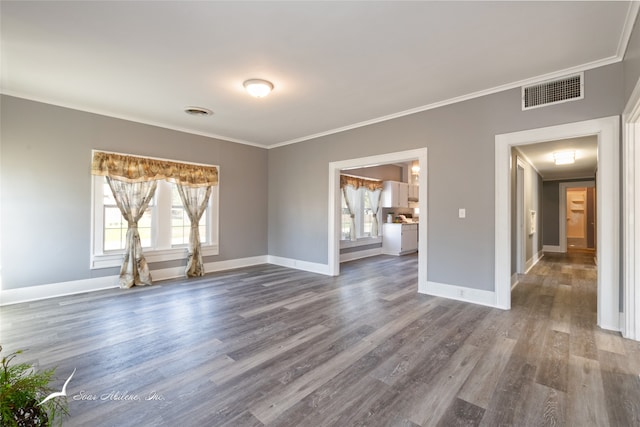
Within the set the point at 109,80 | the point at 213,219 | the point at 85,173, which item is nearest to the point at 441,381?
the point at 109,80

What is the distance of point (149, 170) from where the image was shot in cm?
504

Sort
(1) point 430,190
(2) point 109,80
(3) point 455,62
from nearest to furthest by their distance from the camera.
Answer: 1. (3) point 455,62
2. (2) point 109,80
3. (1) point 430,190

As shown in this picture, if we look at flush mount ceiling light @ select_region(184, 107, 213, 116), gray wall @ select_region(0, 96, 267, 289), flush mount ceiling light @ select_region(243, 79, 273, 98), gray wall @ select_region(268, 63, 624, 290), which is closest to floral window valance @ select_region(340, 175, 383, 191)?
gray wall @ select_region(268, 63, 624, 290)

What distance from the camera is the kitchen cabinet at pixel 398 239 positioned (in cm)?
830

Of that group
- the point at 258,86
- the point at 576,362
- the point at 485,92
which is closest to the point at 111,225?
the point at 258,86

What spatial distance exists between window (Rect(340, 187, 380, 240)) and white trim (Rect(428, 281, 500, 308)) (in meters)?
3.47

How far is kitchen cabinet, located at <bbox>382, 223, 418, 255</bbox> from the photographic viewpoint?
830cm

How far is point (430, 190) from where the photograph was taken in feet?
14.2

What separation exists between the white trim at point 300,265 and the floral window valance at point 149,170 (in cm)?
217

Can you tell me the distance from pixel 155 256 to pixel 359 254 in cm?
485

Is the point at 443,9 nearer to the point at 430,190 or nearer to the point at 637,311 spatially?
the point at 430,190

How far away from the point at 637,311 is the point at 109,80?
609cm

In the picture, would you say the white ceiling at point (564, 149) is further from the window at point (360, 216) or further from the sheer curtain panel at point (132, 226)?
the sheer curtain panel at point (132, 226)

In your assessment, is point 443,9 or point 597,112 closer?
point 443,9
